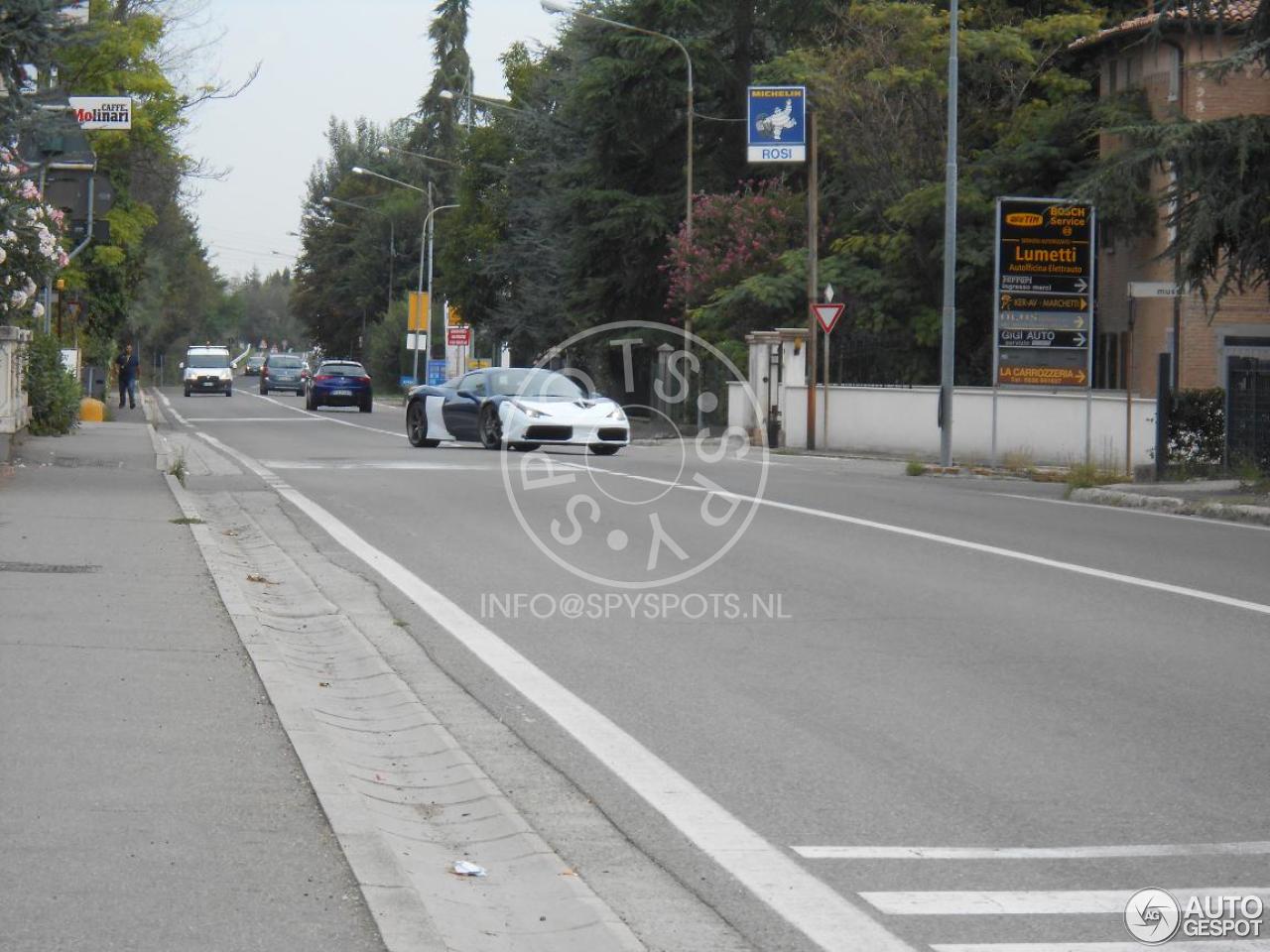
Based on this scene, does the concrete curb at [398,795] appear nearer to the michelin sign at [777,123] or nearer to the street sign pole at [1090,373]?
the street sign pole at [1090,373]

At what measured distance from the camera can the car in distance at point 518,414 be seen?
26516mm

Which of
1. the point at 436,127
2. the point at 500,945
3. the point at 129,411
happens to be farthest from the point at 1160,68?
the point at 436,127

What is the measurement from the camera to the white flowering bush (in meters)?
16.7

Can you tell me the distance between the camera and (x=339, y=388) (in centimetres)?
5631

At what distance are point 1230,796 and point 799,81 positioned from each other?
39088mm

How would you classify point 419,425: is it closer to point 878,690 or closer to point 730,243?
point 730,243

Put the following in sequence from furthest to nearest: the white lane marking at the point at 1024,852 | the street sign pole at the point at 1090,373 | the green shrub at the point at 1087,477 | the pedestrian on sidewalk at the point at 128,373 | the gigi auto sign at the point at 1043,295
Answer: the pedestrian on sidewalk at the point at 128,373 < the gigi auto sign at the point at 1043,295 < the street sign pole at the point at 1090,373 < the green shrub at the point at 1087,477 < the white lane marking at the point at 1024,852

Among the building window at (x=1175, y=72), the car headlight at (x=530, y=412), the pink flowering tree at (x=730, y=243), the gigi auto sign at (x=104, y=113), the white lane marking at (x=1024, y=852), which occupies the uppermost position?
the building window at (x=1175, y=72)

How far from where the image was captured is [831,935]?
4660 mm

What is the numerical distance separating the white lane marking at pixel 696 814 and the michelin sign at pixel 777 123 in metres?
27.9

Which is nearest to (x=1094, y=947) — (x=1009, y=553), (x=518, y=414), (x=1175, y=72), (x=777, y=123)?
(x=1009, y=553)

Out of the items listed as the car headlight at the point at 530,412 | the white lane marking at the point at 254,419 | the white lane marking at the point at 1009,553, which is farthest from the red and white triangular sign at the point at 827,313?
the white lane marking at the point at 254,419

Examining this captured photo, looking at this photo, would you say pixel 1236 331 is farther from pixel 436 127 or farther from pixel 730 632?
pixel 436 127

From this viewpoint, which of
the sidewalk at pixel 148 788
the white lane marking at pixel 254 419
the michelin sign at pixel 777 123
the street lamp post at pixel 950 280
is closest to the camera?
the sidewalk at pixel 148 788
